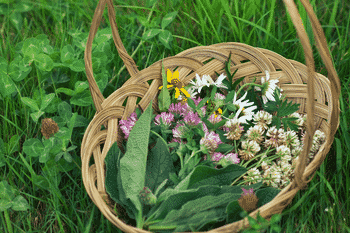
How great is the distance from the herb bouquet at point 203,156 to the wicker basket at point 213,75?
2.1 inches

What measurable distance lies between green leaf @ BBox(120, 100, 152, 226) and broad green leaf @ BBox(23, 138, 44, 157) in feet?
1.31

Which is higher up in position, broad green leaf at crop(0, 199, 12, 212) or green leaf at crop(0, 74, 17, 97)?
green leaf at crop(0, 74, 17, 97)

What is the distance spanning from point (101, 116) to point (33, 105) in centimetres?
33

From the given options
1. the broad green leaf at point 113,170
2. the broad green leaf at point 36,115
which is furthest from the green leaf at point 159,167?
the broad green leaf at point 36,115

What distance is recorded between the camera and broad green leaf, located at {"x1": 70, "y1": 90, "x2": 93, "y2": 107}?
149 cm

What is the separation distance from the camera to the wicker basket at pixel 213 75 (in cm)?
98

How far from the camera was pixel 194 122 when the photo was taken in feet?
4.07

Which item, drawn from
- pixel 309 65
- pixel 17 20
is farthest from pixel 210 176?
pixel 17 20

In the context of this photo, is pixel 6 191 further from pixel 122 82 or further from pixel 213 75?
pixel 213 75

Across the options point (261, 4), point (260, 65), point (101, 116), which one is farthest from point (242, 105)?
point (261, 4)

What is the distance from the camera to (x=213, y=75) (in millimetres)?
1500

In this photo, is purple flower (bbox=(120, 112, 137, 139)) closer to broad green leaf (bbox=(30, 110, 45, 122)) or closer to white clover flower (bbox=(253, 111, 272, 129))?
broad green leaf (bbox=(30, 110, 45, 122))

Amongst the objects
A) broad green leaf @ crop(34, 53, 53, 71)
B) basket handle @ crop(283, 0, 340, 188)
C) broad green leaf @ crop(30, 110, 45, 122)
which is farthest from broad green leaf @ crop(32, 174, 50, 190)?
basket handle @ crop(283, 0, 340, 188)

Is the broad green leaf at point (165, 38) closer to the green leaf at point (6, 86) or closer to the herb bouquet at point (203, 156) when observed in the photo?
the herb bouquet at point (203, 156)
